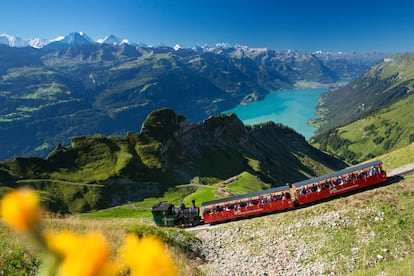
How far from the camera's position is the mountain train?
3966 centimetres

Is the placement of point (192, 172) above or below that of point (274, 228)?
below

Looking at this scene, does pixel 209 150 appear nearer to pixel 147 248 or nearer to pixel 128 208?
pixel 128 208

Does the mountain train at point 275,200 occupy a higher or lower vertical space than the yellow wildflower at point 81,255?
lower

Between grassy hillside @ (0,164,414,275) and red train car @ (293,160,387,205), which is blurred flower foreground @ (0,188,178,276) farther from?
red train car @ (293,160,387,205)

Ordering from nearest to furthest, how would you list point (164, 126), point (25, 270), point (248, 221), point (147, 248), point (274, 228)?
point (147, 248)
point (25, 270)
point (274, 228)
point (248, 221)
point (164, 126)

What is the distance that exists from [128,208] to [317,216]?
212 ft

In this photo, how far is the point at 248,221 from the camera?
126 ft

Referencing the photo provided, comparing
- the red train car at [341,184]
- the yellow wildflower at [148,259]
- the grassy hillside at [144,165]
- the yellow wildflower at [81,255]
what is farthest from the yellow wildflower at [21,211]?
the grassy hillside at [144,165]

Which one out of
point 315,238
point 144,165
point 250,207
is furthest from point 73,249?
point 144,165

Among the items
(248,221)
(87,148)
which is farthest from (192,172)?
(248,221)

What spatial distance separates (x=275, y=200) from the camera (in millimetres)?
40875

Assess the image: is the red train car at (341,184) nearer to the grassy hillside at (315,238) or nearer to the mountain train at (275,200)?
the mountain train at (275,200)

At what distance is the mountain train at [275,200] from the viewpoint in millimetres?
39656

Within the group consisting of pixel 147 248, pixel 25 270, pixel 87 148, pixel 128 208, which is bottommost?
pixel 128 208
